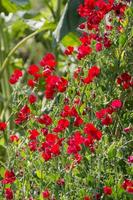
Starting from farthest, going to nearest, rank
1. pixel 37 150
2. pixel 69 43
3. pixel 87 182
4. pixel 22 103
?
pixel 69 43 < pixel 22 103 < pixel 37 150 < pixel 87 182

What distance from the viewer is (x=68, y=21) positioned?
3.53 m

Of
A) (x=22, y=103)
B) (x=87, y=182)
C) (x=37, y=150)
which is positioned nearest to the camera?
(x=87, y=182)

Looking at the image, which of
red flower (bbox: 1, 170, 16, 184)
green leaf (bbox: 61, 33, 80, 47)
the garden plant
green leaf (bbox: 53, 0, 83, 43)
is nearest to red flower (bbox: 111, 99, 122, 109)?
the garden plant

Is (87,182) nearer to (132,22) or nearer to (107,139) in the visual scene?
(107,139)

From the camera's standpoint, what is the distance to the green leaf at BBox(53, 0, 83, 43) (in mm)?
3443

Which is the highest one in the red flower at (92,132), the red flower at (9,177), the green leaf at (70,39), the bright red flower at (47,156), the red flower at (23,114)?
the green leaf at (70,39)

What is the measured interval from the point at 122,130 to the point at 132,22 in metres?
0.43

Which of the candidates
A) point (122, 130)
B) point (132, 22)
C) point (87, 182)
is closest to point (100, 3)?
point (132, 22)

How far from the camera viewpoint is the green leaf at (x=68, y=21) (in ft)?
11.3

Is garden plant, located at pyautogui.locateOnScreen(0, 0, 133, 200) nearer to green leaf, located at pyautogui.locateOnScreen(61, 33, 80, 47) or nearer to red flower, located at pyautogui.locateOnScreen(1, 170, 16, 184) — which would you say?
red flower, located at pyautogui.locateOnScreen(1, 170, 16, 184)

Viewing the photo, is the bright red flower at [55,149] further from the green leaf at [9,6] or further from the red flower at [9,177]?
the green leaf at [9,6]

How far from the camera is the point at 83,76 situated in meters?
2.78

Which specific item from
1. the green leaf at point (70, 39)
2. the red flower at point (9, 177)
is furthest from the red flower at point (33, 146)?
the green leaf at point (70, 39)

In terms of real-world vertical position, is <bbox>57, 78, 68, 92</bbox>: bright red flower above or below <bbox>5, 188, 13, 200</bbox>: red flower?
above
